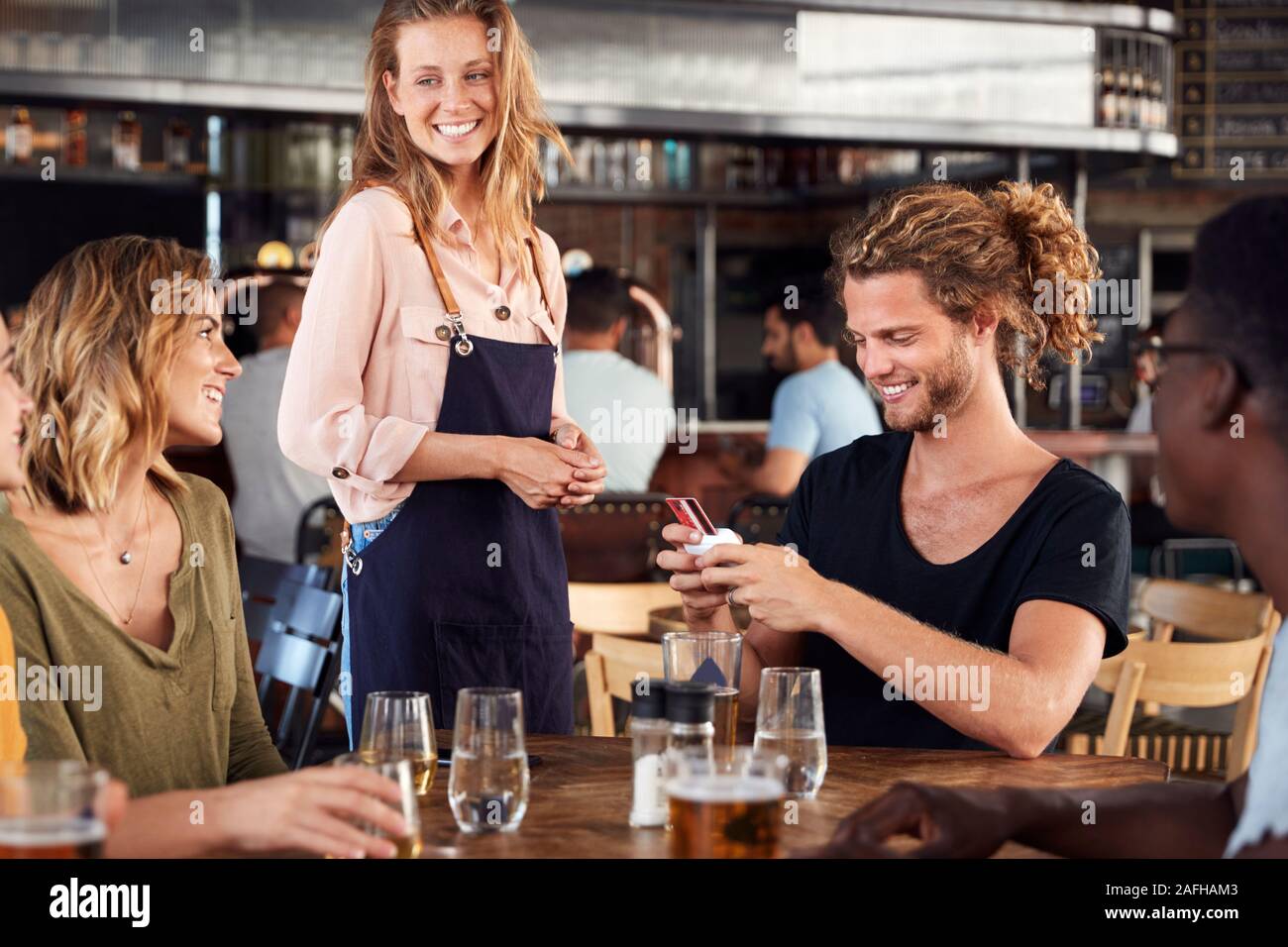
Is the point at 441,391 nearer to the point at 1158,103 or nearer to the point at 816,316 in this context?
the point at 816,316

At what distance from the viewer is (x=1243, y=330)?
3.90 feet

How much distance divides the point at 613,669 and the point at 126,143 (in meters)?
6.46

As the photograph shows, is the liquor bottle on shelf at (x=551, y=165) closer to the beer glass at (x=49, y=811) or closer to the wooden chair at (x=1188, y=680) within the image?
the wooden chair at (x=1188, y=680)

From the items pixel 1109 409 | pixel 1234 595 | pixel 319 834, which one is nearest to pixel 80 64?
pixel 1234 595

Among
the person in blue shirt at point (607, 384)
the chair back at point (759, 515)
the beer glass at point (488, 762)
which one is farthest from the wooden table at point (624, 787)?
the chair back at point (759, 515)

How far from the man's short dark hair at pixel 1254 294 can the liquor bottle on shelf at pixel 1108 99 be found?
19.4 feet

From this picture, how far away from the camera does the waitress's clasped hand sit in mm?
2148

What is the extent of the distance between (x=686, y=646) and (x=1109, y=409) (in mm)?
7730

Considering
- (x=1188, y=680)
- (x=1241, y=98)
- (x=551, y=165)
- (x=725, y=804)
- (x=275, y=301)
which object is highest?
(x=1241, y=98)

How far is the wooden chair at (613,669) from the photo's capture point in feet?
8.12

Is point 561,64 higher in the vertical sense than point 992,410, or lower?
higher

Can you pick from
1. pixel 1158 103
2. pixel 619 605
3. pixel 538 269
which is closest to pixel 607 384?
pixel 619 605

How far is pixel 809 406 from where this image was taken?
16.2 ft
